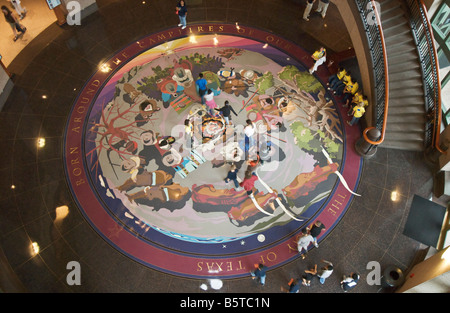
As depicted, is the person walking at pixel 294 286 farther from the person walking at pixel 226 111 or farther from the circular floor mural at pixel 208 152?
the person walking at pixel 226 111

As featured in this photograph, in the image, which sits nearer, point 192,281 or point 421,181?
point 192,281

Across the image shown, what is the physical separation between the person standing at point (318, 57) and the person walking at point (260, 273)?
8536 millimetres

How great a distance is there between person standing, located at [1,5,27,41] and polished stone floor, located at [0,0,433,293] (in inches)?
A: 35.2

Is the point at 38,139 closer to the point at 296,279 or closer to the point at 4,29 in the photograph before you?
the point at 4,29

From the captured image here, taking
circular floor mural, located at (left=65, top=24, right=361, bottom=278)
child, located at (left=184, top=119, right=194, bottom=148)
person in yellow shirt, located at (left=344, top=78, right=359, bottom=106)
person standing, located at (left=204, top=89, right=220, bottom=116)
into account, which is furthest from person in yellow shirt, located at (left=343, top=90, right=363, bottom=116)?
child, located at (left=184, top=119, right=194, bottom=148)

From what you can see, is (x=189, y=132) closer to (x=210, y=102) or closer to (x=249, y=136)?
(x=210, y=102)

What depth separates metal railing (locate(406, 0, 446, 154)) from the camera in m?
11.7

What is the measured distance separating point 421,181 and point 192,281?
877cm

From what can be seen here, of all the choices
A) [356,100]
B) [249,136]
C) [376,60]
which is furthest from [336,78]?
[249,136]

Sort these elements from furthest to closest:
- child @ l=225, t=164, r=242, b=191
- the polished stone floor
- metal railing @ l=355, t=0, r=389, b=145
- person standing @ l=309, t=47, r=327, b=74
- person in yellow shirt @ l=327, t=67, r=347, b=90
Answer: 1. person standing @ l=309, t=47, r=327, b=74
2. person in yellow shirt @ l=327, t=67, r=347, b=90
3. metal railing @ l=355, t=0, r=389, b=145
4. child @ l=225, t=164, r=242, b=191
5. the polished stone floor

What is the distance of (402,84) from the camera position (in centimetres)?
1266

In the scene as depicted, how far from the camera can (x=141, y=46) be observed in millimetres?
14664

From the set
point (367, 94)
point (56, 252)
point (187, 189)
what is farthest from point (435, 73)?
point (56, 252)

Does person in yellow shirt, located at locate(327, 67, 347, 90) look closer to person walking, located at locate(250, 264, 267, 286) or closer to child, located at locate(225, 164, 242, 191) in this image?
child, located at locate(225, 164, 242, 191)
